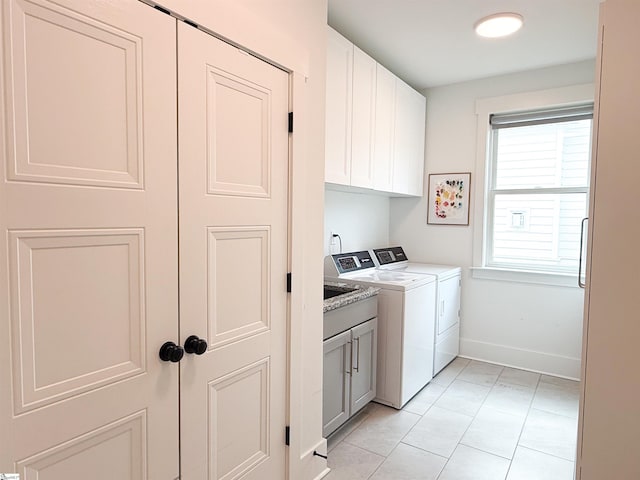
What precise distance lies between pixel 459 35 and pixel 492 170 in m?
1.37

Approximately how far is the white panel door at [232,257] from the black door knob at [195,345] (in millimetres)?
22

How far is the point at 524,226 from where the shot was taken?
345 cm

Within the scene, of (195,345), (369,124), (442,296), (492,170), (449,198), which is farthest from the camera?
(449,198)

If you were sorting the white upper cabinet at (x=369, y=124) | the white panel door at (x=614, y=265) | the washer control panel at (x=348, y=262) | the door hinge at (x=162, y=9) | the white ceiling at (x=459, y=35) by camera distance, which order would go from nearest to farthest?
the door hinge at (x=162, y=9), the white panel door at (x=614, y=265), the white ceiling at (x=459, y=35), the white upper cabinet at (x=369, y=124), the washer control panel at (x=348, y=262)

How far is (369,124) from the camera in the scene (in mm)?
2783

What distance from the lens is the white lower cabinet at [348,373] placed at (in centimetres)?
219

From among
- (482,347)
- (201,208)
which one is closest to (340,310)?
(201,208)

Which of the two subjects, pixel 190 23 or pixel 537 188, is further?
pixel 537 188

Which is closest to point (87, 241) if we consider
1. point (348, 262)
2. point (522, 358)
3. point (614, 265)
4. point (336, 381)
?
point (336, 381)

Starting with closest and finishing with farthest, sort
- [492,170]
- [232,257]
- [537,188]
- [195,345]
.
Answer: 1. [195,345]
2. [232,257]
3. [537,188]
4. [492,170]

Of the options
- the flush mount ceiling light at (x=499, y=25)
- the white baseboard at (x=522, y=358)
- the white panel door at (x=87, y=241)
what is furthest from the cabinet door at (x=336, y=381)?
the flush mount ceiling light at (x=499, y=25)

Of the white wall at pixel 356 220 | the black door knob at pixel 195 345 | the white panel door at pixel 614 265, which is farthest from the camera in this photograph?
the white wall at pixel 356 220

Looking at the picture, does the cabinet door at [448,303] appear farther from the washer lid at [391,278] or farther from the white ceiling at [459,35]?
the white ceiling at [459,35]

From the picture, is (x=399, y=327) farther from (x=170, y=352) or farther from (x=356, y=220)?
(x=170, y=352)
